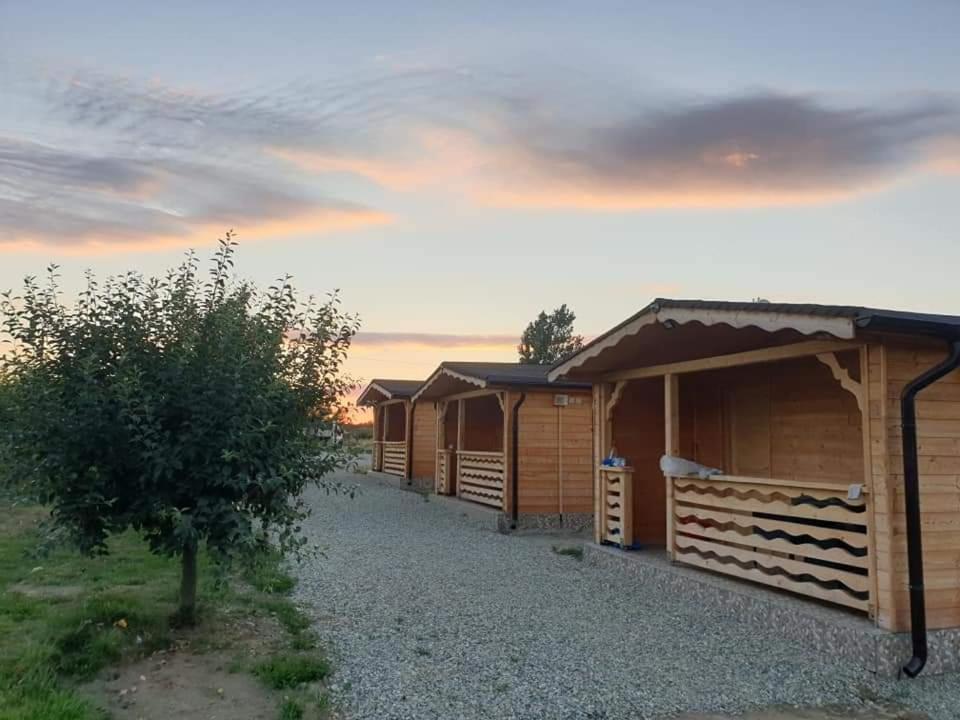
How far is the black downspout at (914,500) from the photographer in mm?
4562

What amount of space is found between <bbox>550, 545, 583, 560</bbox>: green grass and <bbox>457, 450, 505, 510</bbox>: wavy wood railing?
2.46 metres

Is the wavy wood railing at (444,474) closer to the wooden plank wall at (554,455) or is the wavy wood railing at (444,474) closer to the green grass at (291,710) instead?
the wooden plank wall at (554,455)

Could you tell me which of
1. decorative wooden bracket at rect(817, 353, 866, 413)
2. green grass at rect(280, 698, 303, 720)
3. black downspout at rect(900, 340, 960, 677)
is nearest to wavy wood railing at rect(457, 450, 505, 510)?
decorative wooden bracket at rect(817, 353, 866, 413)

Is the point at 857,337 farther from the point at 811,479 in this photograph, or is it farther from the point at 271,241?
the point at 271,241

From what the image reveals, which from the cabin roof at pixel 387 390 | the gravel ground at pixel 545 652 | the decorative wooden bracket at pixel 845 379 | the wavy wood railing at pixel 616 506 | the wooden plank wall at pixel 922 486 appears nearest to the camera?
the gravel ground at pixel 545 652

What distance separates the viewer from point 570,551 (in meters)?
9.41

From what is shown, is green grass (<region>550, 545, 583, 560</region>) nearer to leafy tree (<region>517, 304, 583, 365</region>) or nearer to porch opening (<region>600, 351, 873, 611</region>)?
porch opening (<region>600, 351, 873, 611</region>)

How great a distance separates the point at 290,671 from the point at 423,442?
575 inches

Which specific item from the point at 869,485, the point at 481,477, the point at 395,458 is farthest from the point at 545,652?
the point at 395,458

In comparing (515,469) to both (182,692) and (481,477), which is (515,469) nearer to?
(481,477)

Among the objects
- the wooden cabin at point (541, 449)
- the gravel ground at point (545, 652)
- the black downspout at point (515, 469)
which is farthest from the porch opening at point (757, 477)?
the black downspout at point (515, 469)

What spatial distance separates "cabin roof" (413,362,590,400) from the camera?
37.6 ft

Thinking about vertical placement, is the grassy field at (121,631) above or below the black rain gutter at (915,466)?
below

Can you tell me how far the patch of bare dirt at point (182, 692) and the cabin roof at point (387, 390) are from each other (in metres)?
14.1
